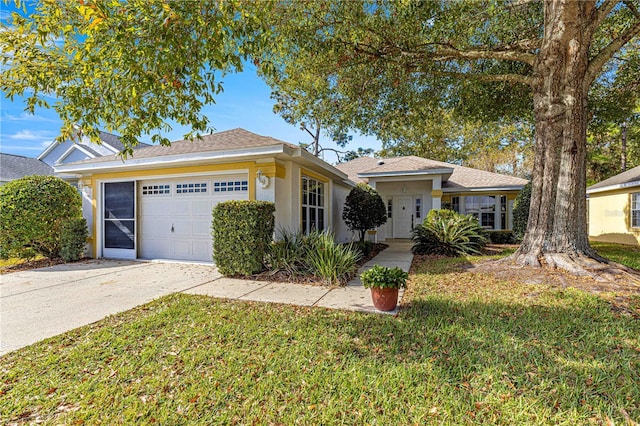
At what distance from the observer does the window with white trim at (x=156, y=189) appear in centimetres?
885

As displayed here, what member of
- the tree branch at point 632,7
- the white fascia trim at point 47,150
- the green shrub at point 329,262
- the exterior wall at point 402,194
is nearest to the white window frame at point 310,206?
the green shrub at point 329,262

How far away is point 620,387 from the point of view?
2.62m

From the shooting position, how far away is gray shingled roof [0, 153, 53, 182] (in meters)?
15.3

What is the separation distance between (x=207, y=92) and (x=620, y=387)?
19.0 ft

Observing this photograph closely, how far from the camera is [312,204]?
32.4 ft

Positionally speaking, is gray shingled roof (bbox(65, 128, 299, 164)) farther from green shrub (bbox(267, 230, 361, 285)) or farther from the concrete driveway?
the concrete driveway

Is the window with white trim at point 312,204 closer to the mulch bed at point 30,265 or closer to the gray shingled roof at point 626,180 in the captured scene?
the mulch bed at point 30,265

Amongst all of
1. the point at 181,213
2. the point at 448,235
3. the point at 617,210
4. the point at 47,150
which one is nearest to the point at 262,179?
the point at 181,213

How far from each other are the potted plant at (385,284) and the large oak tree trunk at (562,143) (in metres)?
4.27

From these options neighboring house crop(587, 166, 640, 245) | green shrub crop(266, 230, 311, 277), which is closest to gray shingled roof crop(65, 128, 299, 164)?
green shrub crop(266, 230, 311, 277)

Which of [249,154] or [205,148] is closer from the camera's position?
[249,154]

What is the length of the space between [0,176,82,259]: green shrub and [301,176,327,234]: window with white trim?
7.04 metres

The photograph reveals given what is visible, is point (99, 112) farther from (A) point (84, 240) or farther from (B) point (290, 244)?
(A) point (84, 240)

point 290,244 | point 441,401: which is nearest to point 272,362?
point 441,401
